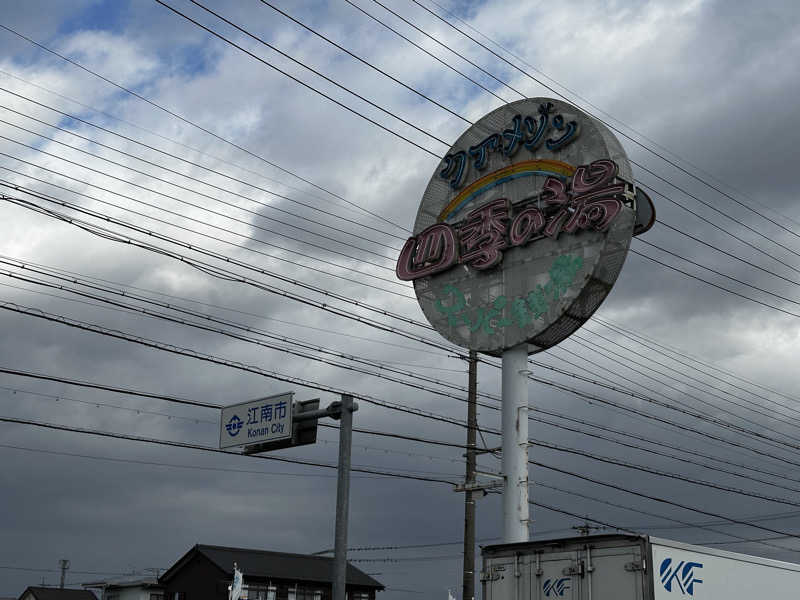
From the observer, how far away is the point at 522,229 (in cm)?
2355

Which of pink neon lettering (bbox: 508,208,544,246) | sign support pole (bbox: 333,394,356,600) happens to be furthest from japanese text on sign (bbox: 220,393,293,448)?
pink neon lettering (bbox: 508,208,544,246)

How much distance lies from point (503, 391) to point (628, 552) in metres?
9.50

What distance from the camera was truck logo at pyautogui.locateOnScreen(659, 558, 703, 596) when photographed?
13906mm

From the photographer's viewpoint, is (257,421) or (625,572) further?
(257,421)

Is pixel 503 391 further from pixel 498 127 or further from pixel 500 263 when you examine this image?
pixel 498 127

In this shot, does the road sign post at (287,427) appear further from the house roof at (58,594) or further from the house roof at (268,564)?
the house roof at (58,594)

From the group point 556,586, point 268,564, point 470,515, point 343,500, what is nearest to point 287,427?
point 343,500

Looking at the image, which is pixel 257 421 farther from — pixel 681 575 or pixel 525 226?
pixel 525 226

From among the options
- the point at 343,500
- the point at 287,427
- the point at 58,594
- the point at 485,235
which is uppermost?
the point at 485,235

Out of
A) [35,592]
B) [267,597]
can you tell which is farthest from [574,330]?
[35,592]

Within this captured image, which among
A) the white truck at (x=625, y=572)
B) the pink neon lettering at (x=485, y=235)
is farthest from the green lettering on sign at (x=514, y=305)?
the white truck at (x=625, y=572)

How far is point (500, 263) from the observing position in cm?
2412

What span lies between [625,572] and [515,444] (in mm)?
8584

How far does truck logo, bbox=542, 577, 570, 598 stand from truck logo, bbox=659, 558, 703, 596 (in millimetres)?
1675
